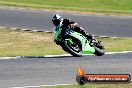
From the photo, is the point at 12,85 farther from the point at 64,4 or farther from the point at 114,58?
the point at 64,4

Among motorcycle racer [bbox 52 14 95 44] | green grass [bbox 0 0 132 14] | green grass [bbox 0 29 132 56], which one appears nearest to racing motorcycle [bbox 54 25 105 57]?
motorcycle racer [bbox 52 14 95 44]

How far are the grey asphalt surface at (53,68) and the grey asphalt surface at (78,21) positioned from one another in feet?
34.9

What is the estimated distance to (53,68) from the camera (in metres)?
15.7

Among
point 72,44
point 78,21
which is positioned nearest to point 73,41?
point 72,44

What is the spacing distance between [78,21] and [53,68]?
1606cm

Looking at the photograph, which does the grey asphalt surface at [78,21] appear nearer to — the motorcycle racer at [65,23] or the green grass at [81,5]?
the green grass at [81,5]

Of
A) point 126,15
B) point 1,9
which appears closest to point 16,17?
point 1,9

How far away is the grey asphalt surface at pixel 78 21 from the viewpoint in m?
28.8

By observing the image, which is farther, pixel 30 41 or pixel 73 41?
pixel 30 41

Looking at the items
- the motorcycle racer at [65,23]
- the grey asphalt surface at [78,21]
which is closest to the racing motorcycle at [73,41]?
the motorcycle racer at [65,23]

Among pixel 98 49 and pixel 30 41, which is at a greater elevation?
pixel 98 49

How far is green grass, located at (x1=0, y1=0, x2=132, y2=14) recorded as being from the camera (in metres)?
35.8

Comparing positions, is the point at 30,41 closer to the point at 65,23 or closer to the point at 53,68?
the point at 65,23

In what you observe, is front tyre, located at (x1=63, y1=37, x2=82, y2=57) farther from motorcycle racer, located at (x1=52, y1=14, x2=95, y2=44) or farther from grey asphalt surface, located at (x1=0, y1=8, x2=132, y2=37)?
grey asphalt surface, located at (x1=0, y1=8, x2=132, y2=37)
